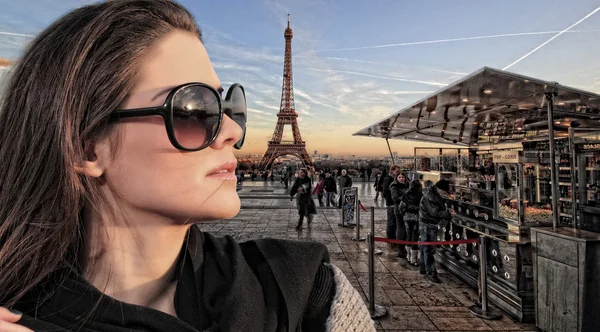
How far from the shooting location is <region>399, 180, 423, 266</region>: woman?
6539 millimetres

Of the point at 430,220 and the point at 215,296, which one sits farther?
the point at 430,220

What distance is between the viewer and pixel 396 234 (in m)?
7.29

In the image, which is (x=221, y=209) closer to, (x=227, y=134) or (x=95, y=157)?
(x=227, y=134)

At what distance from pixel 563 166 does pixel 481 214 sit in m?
2.26

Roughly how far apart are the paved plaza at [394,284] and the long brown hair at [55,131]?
3.89m

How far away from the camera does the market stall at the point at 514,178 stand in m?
4.18

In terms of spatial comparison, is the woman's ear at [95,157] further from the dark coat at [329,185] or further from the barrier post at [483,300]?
the dark coat at [329,185]

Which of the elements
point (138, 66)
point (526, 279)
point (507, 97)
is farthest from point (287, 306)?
point (507, 97)

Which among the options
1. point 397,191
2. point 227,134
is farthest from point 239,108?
point 397,191

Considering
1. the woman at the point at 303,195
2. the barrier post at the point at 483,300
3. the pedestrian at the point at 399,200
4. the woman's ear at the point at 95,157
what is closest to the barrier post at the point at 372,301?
the barrier post at the point at 483,300

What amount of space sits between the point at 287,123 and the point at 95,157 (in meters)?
37.5

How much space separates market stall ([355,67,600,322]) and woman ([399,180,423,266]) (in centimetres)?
61

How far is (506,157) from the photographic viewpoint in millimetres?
5168

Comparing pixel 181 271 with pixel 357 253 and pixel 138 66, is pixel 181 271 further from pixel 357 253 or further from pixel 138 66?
pixel 357 253
